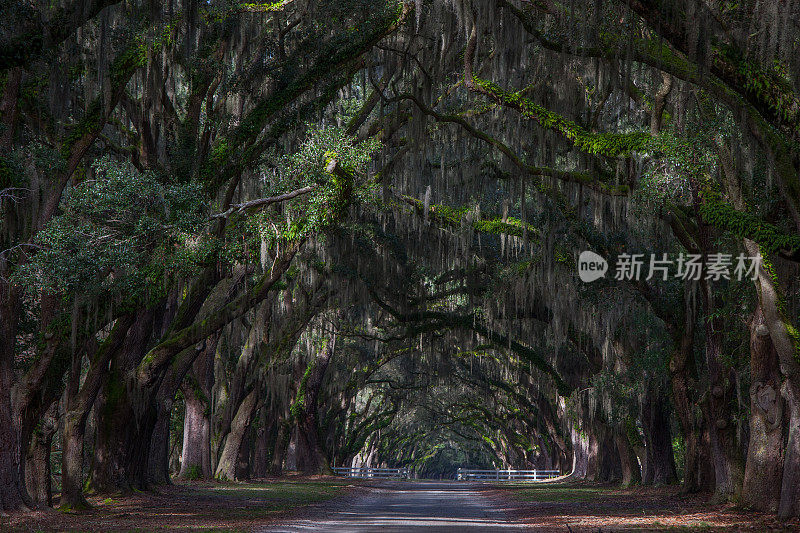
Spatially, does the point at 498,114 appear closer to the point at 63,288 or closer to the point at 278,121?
the point at 278,121

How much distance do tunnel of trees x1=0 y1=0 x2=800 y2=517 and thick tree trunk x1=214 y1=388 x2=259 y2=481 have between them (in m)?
7.00

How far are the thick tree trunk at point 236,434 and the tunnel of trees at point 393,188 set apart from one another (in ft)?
23.0

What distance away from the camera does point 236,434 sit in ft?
104

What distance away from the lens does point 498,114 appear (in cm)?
1958

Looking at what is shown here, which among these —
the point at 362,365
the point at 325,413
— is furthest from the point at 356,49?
the point at 325,413

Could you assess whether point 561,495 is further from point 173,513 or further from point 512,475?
point 512,475

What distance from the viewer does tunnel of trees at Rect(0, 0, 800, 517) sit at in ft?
41.4

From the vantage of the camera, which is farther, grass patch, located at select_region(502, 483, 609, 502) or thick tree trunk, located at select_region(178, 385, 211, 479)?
thick tree trunk, located at select_region(178, 385, 211, 479)

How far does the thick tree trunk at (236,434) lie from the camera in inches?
1238

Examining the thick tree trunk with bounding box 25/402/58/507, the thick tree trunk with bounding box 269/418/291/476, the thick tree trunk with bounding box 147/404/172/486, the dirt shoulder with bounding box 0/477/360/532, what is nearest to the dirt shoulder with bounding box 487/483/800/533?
the dirt shoulder with bounding box 0/477/360/532

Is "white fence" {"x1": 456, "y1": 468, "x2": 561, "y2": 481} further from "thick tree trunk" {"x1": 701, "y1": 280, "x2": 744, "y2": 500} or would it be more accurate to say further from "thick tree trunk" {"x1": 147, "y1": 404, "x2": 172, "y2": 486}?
"thick tree trunk" {"x1": 701, "y1": 280, "x2": 744, "y2": 500}

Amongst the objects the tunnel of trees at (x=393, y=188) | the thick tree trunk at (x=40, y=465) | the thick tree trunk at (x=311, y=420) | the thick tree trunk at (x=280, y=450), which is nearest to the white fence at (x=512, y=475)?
the thick tree trunk at (x=311, y=420)

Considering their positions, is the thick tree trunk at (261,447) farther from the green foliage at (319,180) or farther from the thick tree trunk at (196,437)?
the green foliage at (319,180)

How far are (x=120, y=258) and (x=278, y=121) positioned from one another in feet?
14.5
